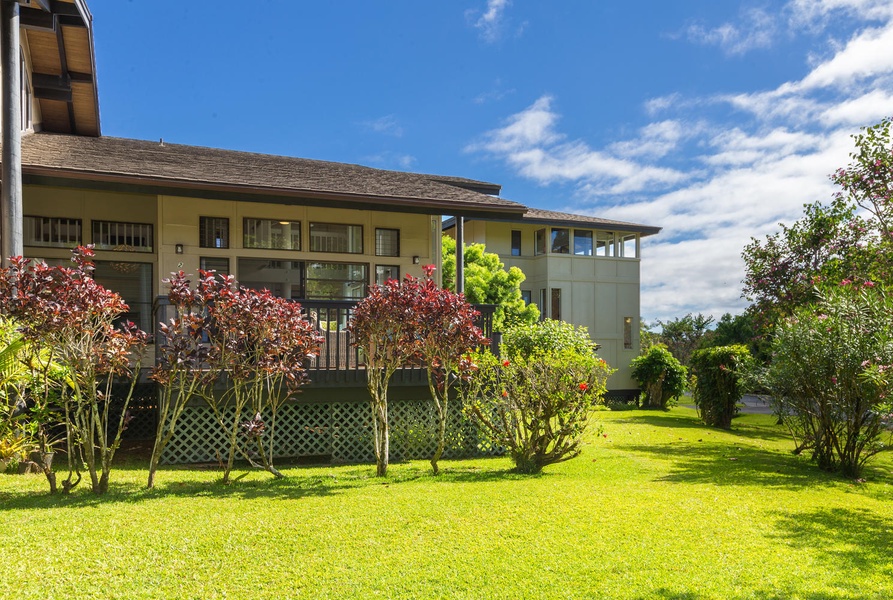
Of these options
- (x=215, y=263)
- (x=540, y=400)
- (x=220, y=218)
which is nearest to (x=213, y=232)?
(x=220, y=218)

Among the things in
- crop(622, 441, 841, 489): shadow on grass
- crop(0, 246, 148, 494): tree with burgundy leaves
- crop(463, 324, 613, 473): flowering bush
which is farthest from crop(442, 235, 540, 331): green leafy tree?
crop(0, 246, 148, 494): tree with burgundy leaves

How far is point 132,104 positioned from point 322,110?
182 inches

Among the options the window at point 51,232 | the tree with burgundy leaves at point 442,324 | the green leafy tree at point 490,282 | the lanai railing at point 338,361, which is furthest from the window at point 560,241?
the tree with burgundy leaves at point 442,324

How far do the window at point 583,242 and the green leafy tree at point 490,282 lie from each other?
13.6 ft

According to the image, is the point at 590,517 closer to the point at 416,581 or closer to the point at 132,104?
the point at 416,581

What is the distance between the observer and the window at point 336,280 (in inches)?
535

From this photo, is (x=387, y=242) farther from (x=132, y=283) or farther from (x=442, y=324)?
(x=442, y=324)

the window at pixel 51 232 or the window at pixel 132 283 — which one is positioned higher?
the window at pixel 51 232

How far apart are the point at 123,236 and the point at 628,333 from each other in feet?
68.0

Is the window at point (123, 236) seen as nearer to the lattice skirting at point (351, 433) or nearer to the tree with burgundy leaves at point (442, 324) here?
the lattice skirting at point (351, 433)

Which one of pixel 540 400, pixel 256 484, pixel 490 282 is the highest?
pixel 490 282

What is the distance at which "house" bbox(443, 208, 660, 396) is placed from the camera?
2616cm

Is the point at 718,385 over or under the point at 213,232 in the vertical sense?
under

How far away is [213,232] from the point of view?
42.4 feet
